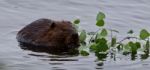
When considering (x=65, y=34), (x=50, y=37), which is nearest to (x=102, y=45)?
(x=65, y=34)

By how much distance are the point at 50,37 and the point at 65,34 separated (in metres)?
0.31

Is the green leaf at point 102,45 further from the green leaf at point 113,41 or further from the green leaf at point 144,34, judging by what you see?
the green leaf at point 144,34

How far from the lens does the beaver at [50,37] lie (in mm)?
11000

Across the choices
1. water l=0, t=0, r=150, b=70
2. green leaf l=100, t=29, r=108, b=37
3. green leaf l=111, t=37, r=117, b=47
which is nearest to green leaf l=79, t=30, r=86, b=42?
green leaf l=100, t=29, r=108, b=37

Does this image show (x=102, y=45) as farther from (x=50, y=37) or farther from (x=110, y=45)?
(x=50, y=37)

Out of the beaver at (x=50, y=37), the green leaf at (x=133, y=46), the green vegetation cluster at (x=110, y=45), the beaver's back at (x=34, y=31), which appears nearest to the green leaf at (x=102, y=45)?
the green vegetation cluster at (x=110, y=45)

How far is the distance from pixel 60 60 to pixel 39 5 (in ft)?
13.7

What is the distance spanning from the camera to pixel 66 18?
1315 cm

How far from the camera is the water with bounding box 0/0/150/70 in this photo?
971 cm

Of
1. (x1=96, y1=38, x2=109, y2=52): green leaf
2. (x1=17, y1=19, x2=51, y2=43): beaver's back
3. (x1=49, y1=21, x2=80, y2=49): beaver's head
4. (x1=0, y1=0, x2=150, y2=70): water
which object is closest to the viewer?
(x1=0, y1=0, x2=150, y2=70): water

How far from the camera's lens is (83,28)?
12.2 m

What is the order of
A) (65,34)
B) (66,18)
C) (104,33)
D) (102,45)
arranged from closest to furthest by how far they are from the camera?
(102,45), (104,33), (65,34), (66,18)

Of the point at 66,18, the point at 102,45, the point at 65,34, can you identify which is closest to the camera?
the point at 102,45

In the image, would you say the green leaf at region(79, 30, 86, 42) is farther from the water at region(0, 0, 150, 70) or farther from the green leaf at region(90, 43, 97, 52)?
the water at region(0, 0, 150, 70)
